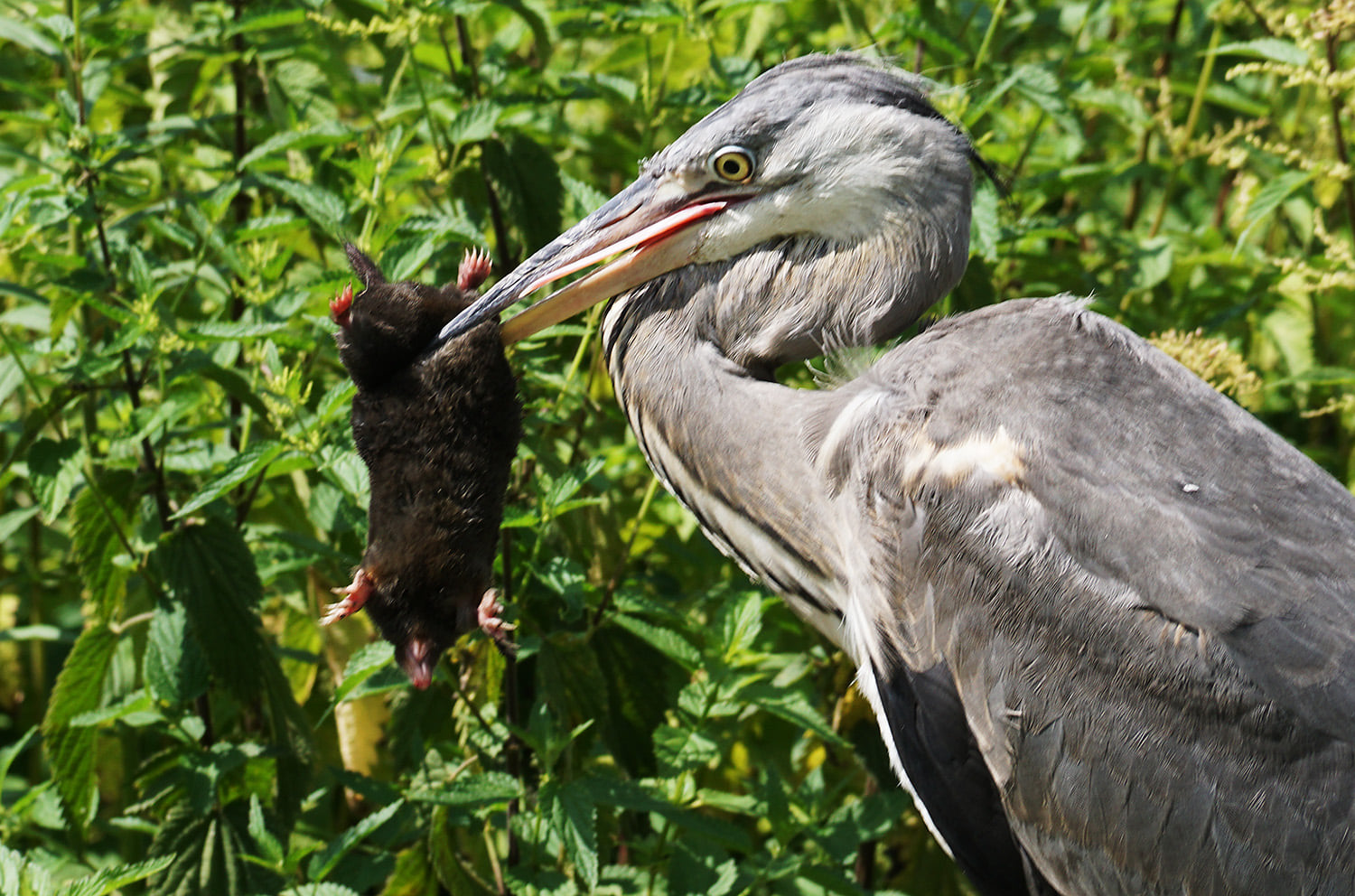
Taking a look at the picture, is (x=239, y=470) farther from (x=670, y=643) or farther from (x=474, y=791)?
(x=670, y=643)

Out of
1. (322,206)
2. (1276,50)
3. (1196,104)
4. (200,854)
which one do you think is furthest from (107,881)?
(1196,104)

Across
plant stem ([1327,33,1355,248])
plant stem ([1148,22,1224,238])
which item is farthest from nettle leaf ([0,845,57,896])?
plant stem ([1148,22,1224,238])

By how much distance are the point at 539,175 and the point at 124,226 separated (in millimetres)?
1062

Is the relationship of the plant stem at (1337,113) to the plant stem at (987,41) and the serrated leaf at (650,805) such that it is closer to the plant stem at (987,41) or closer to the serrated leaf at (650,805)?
the plant stem at (987,41)

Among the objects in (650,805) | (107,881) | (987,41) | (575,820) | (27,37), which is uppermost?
(27,37)

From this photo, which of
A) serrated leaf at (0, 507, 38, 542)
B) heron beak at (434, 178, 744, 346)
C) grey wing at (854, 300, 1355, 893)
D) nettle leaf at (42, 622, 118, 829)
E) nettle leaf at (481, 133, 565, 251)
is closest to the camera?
grey wing at (854, 300, 1355, 893)

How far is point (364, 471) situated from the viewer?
2963mm

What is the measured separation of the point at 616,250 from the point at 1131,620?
3.72 feet

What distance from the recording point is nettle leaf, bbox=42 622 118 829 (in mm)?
3236

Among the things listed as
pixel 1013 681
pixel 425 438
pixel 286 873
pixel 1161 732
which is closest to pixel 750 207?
pixel 425 438

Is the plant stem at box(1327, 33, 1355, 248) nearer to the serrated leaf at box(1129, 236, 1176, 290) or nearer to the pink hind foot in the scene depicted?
the serrated leaf at box(1129, 236, 1176, 290)

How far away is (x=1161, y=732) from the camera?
7.75 feet

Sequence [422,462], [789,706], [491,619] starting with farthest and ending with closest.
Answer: [789,706] < [422,462] < [491,619]

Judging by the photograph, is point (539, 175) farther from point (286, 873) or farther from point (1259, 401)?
point (1259, 401)
